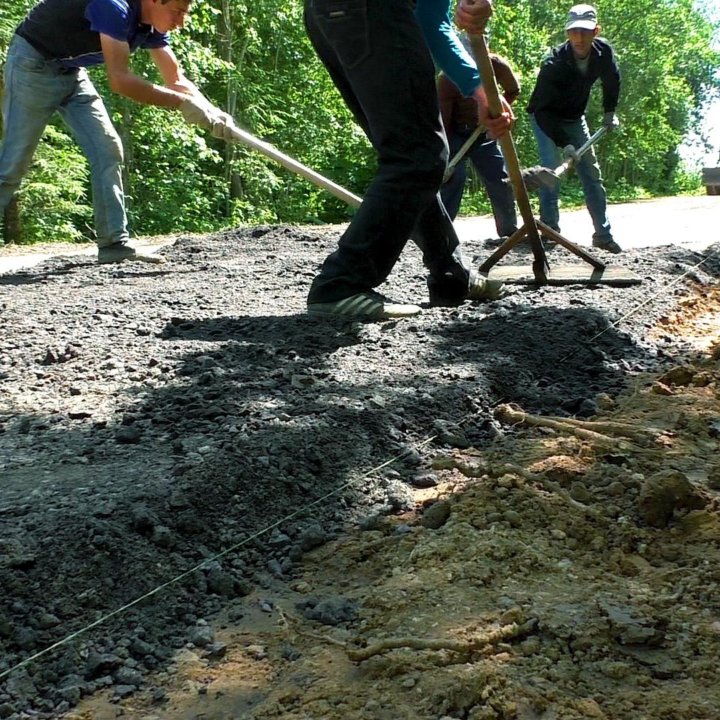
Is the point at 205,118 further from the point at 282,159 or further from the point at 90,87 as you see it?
the point at 90,87

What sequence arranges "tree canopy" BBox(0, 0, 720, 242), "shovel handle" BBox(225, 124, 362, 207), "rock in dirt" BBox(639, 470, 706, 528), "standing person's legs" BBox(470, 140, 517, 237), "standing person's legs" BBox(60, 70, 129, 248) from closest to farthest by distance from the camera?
"rock in dirt" BBox(639, 470, 706, 528)
"shovel handle" BBox(225, 124, 362, 207)
"standing person's legs" BBox(60, 70, 129, 248)
"standing person's legs" BBox(470, 140, 517, 237)
"tree canopy" BBox(0, 0, 720, 242)

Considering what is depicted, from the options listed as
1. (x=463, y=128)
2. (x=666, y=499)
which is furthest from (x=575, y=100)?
(x=666, y=499)

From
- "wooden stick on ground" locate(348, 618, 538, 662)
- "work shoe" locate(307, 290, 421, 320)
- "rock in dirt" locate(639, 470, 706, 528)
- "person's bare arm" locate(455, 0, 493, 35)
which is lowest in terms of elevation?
"wooden stick on ground" locate(348, 618, 538, 662)

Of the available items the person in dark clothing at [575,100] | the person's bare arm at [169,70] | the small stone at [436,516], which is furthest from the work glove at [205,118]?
the small stone at [436,516]

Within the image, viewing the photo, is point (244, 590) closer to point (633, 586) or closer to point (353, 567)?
point (353, 567)

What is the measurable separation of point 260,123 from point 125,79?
1727 centimetres

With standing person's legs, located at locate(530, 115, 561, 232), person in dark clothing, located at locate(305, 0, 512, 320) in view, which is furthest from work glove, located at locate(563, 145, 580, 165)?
person in dark clothing, located at locate(305, 0, 512, 320)

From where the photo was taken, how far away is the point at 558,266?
5.86m

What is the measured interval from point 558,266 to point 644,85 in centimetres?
2644

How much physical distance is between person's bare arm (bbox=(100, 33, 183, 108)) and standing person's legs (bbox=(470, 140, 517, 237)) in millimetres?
2510

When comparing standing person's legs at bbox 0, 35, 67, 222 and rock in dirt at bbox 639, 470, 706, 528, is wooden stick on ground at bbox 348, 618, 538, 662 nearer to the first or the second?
rock in dirt at bbox 639, 470, 706, 528

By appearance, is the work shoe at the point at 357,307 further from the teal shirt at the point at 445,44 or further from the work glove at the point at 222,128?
the work glove at the point at 222,128

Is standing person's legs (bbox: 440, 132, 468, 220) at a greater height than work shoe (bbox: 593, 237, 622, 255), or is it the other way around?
standing person's legs (bbox: 440, 132, 468, 220)

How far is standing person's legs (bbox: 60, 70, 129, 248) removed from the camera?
6.23 metres
